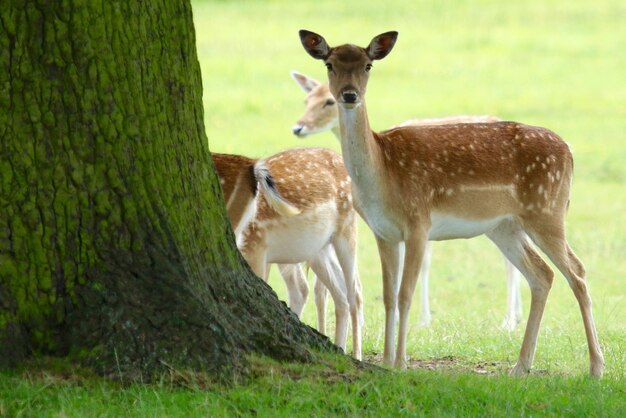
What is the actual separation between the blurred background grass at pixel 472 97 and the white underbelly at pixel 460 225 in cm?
71

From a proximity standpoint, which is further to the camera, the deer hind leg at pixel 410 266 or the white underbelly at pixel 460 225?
the white underbelly at pixel 460 225

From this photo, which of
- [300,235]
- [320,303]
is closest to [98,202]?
[300,235]

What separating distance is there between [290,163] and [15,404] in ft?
12.7

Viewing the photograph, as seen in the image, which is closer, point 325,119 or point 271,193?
point 271,193

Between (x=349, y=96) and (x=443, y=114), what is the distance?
51.3 ft

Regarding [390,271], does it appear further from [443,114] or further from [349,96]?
[443,114]

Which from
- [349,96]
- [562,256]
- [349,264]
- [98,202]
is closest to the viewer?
[98,202]

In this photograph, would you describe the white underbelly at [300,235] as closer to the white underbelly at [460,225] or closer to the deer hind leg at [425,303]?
the white underbelly at [460,225]

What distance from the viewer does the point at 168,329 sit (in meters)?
5.33

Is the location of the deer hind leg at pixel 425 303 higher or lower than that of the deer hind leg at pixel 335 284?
lower

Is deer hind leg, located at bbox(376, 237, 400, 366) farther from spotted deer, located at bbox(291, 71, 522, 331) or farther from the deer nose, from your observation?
the deer nose

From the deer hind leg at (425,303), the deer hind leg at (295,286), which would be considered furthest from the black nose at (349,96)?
the deer hind leg at (425,303)

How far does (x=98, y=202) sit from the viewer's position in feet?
17.4

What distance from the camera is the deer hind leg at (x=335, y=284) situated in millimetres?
8508
